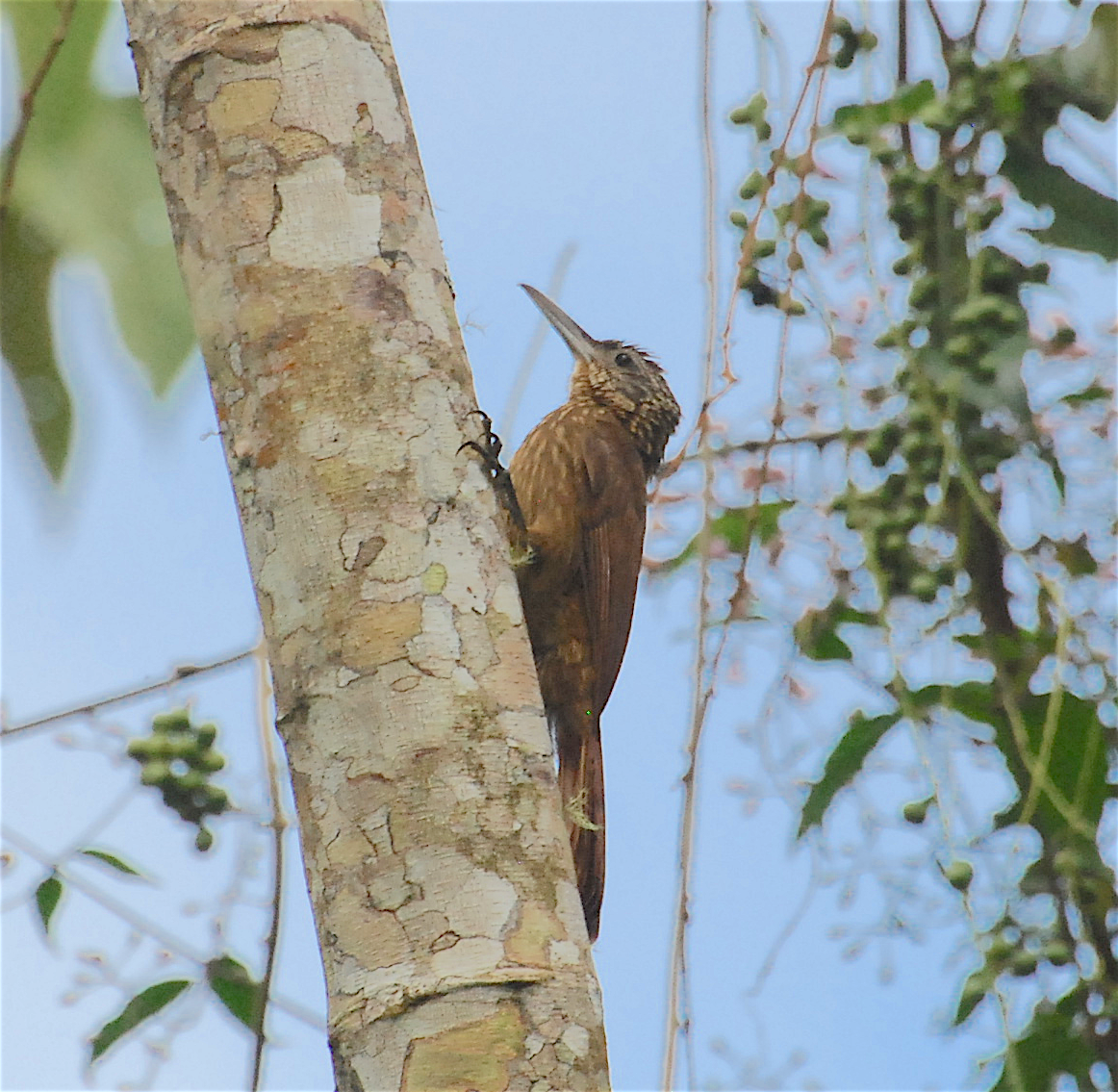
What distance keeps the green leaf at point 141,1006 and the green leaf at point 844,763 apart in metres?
1.09

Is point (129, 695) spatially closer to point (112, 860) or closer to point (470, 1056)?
point (112, 860)

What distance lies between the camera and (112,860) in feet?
7.71

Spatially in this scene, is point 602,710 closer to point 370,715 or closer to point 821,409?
point 821,409

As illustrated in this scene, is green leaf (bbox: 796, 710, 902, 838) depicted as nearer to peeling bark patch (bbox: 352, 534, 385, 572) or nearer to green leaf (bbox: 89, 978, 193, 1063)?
green leaf (bbox: 89, 978, 193, 1063)

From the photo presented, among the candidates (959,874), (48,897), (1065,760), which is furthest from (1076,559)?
(48,897)

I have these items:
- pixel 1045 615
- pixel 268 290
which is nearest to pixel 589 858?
pixel 1045 615

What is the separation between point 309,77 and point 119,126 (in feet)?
2.77

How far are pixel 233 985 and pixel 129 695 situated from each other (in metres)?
0.48

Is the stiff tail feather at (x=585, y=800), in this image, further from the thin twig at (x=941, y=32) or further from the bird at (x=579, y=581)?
the thin twig at (x=941, y=32)

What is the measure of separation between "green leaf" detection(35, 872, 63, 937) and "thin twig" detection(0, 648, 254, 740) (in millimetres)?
266

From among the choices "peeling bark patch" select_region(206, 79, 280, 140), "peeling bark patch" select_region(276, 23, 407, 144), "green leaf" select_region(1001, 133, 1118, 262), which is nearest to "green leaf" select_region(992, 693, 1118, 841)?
"green leaf" select_region(1001, 133, 1118, 262)

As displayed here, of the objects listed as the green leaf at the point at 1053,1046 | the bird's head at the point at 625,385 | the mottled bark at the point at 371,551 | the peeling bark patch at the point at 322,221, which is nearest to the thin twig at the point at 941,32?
the bird's head at the point at 625,385

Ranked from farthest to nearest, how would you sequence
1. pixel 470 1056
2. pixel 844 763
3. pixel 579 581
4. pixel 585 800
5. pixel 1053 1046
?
pixel 579 581 < pixel 585 800 < pixel 844 763 < pixel 1053 1046 < pixel 470 1056

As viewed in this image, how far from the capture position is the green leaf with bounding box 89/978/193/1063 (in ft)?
7.92
